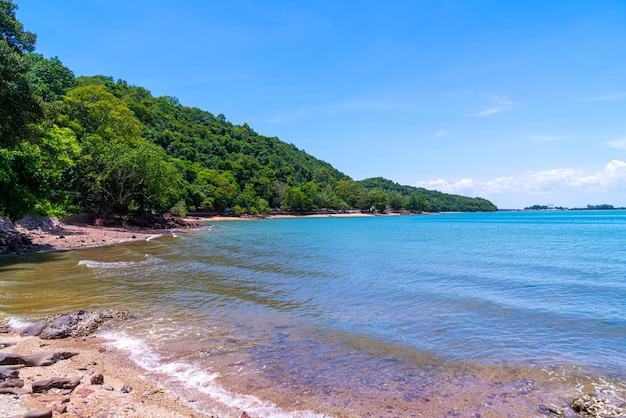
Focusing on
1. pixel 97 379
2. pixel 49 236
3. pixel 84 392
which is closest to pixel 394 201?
pixel 49 236

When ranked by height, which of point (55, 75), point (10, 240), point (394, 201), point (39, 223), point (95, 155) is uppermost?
point (55, 75)

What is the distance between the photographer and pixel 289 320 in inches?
408

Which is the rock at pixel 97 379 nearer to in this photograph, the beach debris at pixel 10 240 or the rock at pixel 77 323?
the rock at pixel 77 323

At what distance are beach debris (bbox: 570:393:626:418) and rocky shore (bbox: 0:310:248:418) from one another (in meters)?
5.17

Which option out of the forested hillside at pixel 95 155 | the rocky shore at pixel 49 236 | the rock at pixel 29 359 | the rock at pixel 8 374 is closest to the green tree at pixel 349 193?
the forested hillside at pixel 95 155

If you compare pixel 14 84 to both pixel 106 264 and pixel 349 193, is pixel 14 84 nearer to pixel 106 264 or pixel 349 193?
pixel 106 264

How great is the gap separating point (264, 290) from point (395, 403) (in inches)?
354

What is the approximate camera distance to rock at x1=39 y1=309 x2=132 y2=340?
27.8ft

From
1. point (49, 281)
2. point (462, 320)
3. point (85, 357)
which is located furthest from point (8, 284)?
point (462, 320)

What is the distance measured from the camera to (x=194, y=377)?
6566mm

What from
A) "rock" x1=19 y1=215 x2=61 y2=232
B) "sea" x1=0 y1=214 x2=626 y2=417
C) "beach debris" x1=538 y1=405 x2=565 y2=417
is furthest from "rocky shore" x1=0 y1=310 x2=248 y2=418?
"rock" x1=19 y1=215 x2=61 y2=232

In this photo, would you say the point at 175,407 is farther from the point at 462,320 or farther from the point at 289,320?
the point at 462,320

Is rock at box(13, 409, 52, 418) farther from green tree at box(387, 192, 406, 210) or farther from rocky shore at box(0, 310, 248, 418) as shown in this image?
green tree at box(387, 192, 406, 210)

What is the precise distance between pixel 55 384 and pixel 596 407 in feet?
27.4
